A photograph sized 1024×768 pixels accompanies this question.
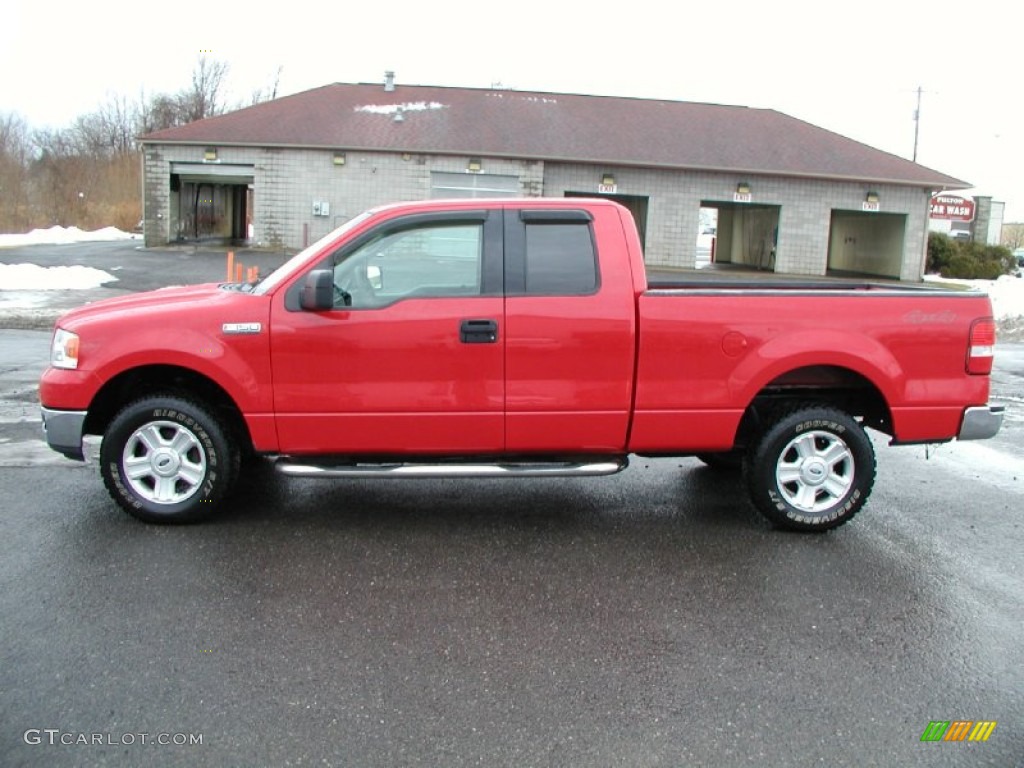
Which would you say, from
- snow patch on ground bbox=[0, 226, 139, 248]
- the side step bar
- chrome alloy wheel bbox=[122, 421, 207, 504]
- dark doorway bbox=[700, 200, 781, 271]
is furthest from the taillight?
snow patch on ground bbox=[0, 226, 139, 248]

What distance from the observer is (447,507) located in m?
5.91

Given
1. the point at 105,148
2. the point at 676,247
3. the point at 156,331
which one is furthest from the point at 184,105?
the point at 156,331

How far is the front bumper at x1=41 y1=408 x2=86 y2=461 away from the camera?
5234 millimetres

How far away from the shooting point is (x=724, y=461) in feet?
22.5

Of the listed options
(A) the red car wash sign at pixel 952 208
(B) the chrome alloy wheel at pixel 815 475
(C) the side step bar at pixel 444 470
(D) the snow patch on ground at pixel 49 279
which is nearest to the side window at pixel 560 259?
(C) the side step bar at pixel 444 470

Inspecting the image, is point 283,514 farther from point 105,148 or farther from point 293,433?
point 105,148

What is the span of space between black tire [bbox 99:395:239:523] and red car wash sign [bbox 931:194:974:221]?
4338cm

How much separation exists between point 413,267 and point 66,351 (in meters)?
2.12

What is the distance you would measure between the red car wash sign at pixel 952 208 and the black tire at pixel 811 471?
136 feet

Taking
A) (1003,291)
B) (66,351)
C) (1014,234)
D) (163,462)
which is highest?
(1014,234)

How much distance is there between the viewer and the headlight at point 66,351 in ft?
17.1

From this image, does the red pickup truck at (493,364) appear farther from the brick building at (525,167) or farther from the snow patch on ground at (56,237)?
the snow patch on ground at (56,237)

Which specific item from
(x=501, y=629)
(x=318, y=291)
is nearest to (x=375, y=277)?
(x=318, y=291)
